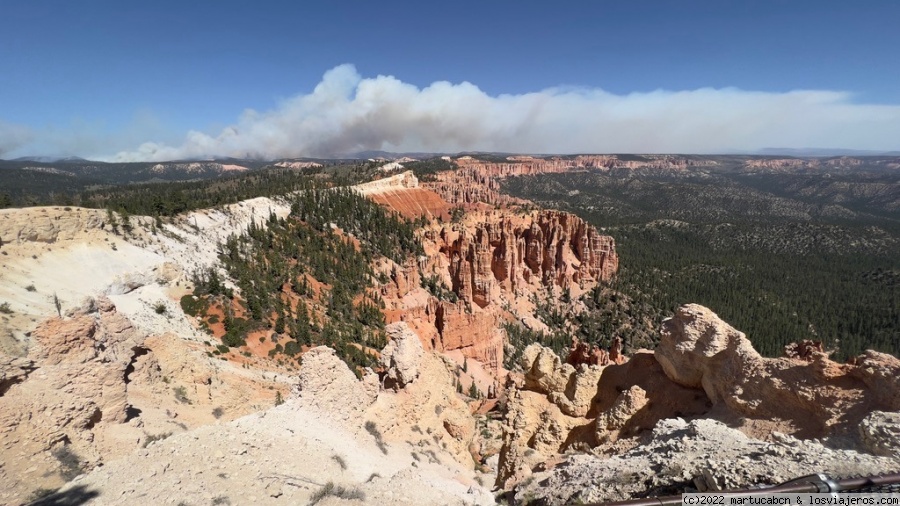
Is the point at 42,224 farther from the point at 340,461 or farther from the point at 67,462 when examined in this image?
the point at 340,461

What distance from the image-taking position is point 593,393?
682 inches

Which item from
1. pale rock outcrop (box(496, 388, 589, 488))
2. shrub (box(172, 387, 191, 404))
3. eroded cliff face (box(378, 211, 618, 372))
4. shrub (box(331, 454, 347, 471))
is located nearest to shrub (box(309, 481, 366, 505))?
shrub (box(331, 454, 347, 471))

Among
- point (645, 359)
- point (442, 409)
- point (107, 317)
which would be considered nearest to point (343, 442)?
point (442, 409)

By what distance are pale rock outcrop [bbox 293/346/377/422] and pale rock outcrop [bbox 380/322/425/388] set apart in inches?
92.2

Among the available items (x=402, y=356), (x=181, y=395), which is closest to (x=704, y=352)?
A: (x=402, y=356)

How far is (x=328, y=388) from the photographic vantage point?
39.3 feet

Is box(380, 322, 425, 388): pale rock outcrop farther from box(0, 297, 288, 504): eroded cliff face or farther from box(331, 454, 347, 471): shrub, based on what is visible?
box(0, 297, 288, 504): eroded cliff face

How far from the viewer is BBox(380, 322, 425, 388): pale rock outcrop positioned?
1517cm

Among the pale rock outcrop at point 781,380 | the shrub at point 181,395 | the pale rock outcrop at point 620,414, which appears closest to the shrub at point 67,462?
the shrub at point 181,395

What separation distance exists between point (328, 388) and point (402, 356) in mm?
3721

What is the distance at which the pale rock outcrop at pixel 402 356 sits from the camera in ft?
49.8

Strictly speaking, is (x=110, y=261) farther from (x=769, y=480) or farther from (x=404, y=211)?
(x=404, y=211)

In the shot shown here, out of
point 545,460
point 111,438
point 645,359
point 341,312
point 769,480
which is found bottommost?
point 341,312

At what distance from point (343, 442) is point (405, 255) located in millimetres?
51148
